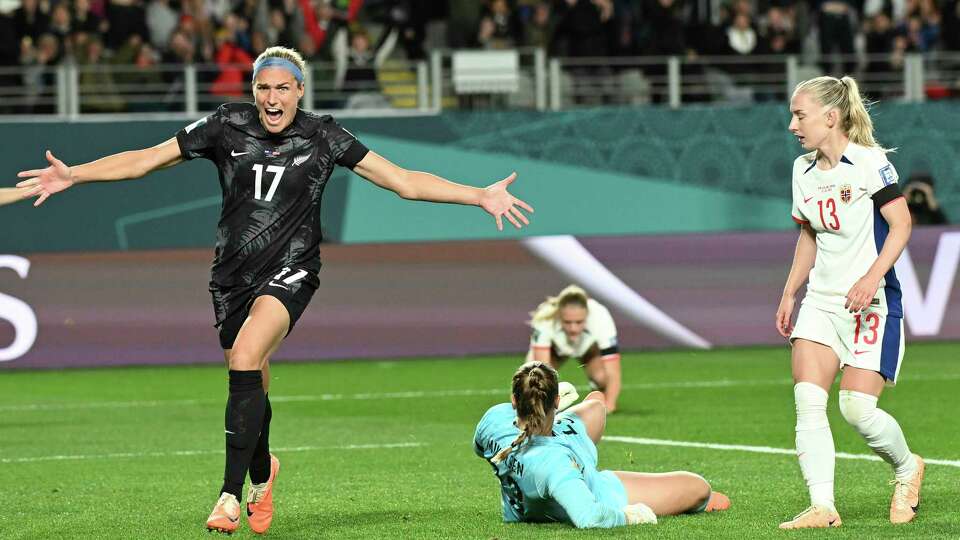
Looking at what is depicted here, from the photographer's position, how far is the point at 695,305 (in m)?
17.8

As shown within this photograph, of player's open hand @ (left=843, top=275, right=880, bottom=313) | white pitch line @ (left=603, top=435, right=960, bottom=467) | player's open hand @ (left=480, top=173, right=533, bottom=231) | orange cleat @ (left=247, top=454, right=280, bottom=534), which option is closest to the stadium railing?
white pitch line @ (left=603, top=435, right=960, bottom=467)

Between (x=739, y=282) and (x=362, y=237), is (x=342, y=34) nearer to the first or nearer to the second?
(x=362, y=237)

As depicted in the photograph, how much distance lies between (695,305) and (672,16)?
6361mm

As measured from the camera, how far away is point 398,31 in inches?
891

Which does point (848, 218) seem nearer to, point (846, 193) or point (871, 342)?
point (846, 193)

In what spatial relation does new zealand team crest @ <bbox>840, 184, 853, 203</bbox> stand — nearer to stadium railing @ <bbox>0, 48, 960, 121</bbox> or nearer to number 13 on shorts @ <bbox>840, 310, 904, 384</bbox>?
number 13 on shorts @ <bbox>840, 310, 904, 384</bbox>

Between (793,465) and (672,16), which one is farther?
(672,16)

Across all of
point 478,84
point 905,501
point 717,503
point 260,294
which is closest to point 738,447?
point 717,503

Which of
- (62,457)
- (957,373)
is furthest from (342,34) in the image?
(62,457)

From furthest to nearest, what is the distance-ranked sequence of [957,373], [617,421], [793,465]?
[957,373], [617,421], [793,465]

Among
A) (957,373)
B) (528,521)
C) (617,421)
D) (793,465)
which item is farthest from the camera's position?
(957,373)

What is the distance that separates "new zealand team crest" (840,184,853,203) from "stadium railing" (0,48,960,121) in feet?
47.8

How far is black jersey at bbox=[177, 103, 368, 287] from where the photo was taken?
7422 mm

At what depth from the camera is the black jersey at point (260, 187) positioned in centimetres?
742
